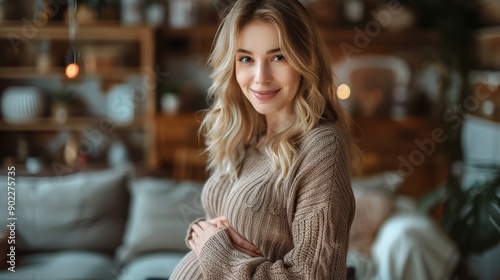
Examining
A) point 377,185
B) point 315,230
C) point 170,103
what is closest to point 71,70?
point 315,230

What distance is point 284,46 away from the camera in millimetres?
1153

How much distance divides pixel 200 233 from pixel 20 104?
3.18 meters

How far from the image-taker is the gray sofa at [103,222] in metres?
2.62

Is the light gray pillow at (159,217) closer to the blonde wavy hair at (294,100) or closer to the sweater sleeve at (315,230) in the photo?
the blonde wavy hair at (294,100)

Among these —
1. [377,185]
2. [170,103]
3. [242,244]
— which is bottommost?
[377,185]

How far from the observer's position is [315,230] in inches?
43.9

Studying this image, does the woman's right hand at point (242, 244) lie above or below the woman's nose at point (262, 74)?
below

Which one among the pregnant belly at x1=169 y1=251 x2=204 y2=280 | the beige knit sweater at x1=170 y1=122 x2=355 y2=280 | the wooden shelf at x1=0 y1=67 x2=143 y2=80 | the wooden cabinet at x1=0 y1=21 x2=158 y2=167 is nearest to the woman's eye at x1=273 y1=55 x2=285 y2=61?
the beige knit sweater at x1=170 y1=122 x2=355 y2=280

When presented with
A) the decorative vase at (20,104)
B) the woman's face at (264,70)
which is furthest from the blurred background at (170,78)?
the woman's face at (264,70)

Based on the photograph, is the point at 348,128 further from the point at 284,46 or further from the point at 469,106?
the point at 469,106

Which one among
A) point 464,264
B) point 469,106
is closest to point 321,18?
point 469,106

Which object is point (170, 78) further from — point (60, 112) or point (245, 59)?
point (245, 59)

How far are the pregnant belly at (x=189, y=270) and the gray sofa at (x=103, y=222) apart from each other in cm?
129

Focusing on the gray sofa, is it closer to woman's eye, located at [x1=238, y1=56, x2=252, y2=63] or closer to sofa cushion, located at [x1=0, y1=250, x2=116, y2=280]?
sofa cushion, located at [x1=0, y1=250, x2=116, y2=280]
